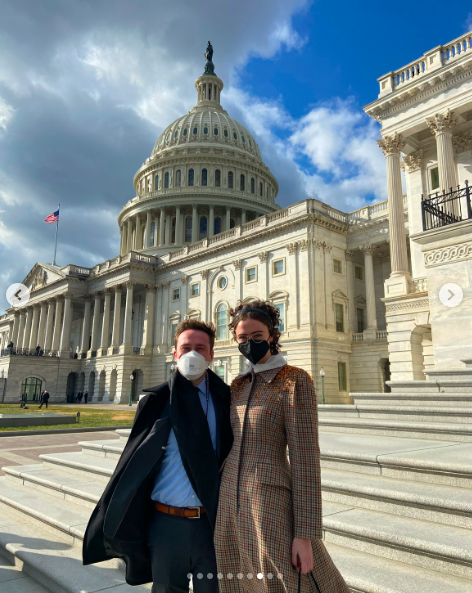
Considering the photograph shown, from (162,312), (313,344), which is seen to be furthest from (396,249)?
(162,312)

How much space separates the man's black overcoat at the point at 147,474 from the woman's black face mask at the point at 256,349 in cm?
38

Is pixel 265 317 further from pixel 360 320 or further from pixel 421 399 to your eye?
pixel 360 320

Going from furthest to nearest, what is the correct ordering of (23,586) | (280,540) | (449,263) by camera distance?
(449,263), (23,586), (280,540)

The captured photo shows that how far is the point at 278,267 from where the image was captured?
147 feet

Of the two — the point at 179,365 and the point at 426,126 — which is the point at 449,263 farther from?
the point at 179,365

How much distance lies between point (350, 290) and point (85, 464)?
38920 mm

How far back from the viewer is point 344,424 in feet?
30.5

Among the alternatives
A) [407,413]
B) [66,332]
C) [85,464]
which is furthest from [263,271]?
[85,464]

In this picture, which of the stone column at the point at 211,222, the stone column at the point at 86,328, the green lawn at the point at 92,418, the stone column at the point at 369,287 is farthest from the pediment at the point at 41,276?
the stone column at the point at 369,287

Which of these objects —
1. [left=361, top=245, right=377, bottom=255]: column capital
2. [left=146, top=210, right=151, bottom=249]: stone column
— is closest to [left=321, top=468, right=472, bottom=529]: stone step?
[left=361, top=245, right=377, bottom=255]: column capital

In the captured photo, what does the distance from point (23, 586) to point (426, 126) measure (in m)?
25.1

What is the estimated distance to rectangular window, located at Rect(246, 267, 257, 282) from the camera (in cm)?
4709

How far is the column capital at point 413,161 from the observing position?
25297mm

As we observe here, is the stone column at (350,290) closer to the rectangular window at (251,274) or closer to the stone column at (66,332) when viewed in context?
the rectangular window at (251,274)
